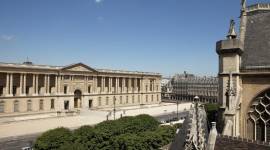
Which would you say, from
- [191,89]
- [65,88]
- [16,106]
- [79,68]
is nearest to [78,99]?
[65,88]

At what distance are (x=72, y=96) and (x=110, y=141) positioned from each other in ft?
155

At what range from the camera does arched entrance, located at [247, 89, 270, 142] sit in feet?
53.9

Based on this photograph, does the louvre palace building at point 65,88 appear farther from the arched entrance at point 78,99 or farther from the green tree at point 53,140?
the green tree at point 53,140

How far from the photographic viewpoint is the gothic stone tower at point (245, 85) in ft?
54.3

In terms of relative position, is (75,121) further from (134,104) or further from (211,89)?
(211,89)

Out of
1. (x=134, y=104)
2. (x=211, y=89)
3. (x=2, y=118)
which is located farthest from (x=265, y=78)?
(x=211, y=89)

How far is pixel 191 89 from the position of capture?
13162 centimetres

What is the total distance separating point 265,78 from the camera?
16.9m

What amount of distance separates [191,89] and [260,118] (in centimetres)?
11657

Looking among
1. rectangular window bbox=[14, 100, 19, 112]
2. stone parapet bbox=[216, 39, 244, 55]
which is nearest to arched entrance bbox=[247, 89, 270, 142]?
stone parapet bbox=[216, 39, 244, 55]

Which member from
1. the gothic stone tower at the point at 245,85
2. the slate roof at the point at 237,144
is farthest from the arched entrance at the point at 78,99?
the slate roof at the point at 237,144

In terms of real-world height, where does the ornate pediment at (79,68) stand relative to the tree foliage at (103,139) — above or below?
above

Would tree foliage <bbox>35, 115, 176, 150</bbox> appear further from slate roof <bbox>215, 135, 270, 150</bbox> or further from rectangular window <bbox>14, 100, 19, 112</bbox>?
rectangular window <bbox>14, 100, 19, 112</bbox>

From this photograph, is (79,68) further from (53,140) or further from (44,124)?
(53,140)
